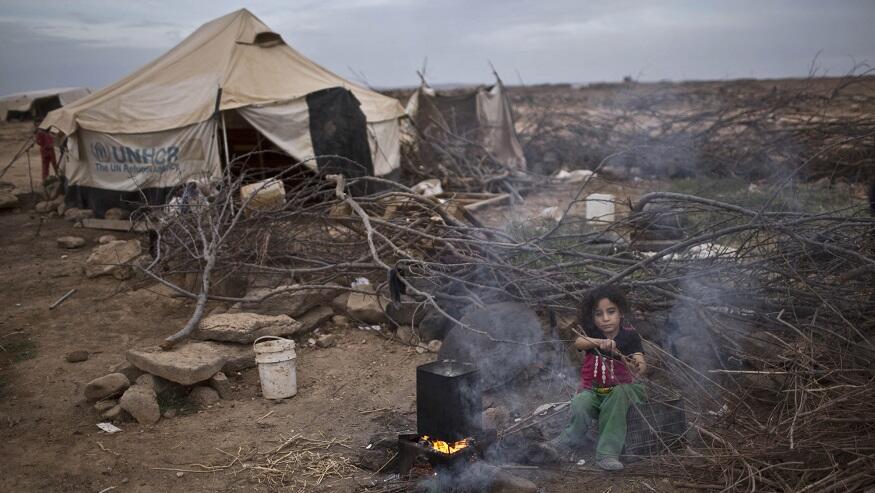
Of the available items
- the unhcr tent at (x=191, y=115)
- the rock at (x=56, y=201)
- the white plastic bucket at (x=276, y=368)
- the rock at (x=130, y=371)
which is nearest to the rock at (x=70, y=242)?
the unhcr tent at (x=191, y=115)

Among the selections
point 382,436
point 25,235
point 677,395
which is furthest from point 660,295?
point 25,235

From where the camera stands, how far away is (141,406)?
4000 mm

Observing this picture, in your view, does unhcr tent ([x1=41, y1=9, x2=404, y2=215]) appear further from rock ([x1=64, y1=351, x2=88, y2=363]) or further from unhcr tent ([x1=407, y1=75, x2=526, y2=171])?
rock ([x1=64, y1=351, x2=88, y2=363])

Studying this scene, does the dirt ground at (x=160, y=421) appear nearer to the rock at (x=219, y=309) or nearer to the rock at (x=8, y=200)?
the rock at (x=219, y=309)

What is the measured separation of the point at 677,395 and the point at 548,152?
11.8 metres

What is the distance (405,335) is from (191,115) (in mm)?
4975

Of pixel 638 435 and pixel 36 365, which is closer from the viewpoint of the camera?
pixel 638 435

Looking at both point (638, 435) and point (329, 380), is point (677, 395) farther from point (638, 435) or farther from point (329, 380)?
point (329, 380)

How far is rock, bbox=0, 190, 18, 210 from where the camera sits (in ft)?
33.0

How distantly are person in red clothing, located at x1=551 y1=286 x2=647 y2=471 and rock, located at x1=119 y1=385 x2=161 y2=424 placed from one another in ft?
7.49

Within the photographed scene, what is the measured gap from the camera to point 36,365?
476 cm

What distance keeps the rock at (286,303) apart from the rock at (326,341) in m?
0.31

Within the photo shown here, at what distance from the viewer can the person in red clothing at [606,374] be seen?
3297 mm

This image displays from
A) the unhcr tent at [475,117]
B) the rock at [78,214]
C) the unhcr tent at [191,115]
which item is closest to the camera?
the unhcr tent at [191,115]
